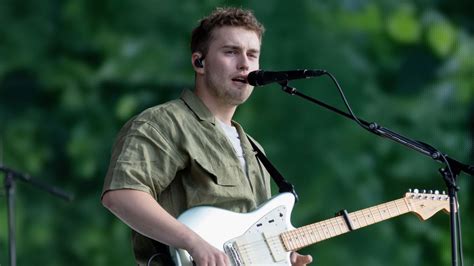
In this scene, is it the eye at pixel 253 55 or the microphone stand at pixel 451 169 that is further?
the eye at pixel 253 55

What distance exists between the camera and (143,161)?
8.84 feet

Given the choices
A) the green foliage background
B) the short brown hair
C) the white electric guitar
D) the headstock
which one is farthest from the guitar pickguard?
the green foliage background

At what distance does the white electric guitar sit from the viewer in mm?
2711

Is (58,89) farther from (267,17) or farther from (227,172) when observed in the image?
(227,172)

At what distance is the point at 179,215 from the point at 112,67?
3568 millimetres

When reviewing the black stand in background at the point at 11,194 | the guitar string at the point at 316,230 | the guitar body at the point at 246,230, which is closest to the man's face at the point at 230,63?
the guitar body at the point at 246,230

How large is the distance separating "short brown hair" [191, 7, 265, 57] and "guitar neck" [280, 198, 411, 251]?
701 millimetres

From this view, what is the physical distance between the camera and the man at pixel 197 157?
262cm

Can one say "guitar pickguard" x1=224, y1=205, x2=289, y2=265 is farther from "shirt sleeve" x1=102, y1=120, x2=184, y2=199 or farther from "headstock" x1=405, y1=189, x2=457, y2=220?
"headstock" x1=405, y1=189, x2=457, y2=220

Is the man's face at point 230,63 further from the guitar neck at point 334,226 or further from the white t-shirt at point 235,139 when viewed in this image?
the guitar neck at point 334,226

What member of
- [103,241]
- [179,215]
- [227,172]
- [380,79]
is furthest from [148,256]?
[380,79]

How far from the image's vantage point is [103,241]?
19.6ft

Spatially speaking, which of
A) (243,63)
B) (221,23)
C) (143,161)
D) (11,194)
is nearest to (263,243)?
(143,161)

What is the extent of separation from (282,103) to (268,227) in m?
3.15
